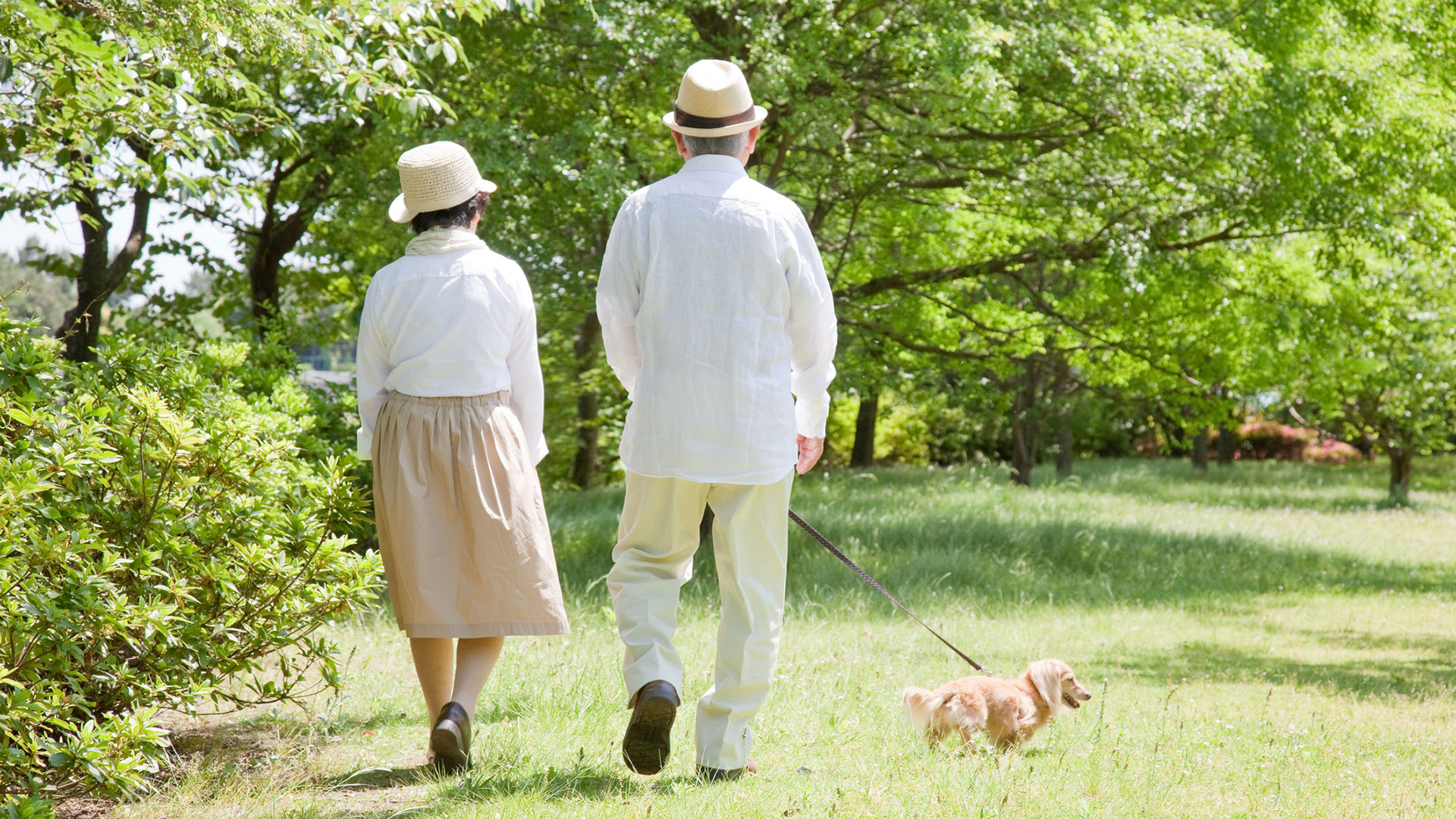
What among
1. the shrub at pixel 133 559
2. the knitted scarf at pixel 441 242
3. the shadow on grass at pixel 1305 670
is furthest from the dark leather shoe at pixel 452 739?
the shadow on grass at pixel 1305 670

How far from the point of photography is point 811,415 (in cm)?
359

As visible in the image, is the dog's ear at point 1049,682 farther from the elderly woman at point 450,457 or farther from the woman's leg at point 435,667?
the woman's leg at point 435,667

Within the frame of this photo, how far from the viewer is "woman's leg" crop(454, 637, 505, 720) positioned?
12.1 feet

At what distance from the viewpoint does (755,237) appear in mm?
3391

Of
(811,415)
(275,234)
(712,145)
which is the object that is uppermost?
(275,234)

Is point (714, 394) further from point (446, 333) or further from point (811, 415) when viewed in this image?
point (446, 333)

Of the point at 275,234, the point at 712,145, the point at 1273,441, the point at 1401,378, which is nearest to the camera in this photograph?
the point at 712,145

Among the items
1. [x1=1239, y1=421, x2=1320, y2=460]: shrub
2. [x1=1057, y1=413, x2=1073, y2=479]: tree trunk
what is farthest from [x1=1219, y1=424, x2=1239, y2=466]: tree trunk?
[x1=1057, y1=413, x2=1073, y2=479]: tree trunk

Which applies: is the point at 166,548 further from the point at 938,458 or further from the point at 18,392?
the point at 938,458

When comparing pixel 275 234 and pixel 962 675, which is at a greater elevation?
pixel 275 234

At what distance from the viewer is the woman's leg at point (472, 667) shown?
3.69 meters

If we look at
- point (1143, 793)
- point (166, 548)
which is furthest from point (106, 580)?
point (1143, 793)

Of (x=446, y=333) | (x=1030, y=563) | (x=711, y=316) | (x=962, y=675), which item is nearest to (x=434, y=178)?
(x=446, y=333)

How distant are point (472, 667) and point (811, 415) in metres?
1.35
